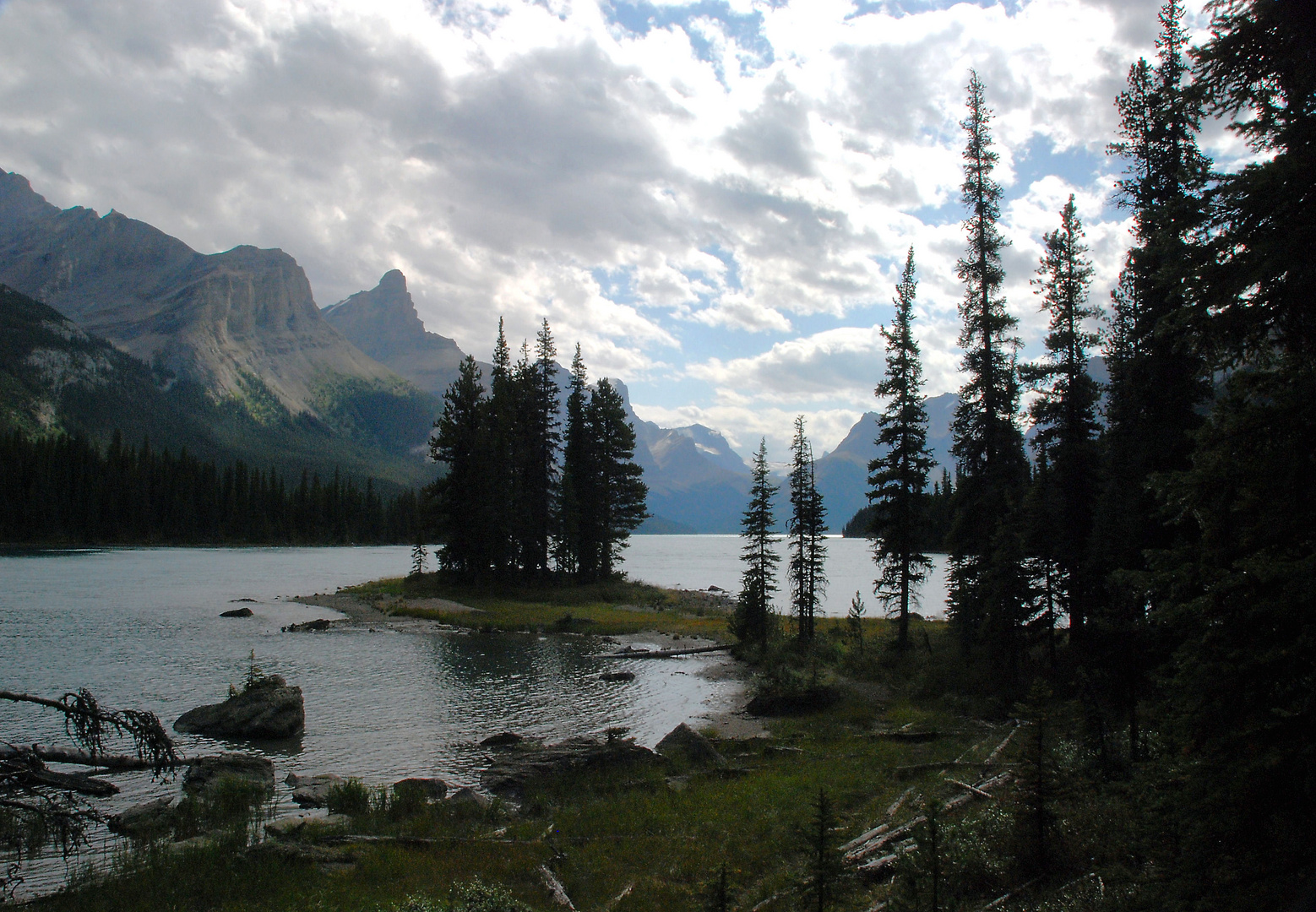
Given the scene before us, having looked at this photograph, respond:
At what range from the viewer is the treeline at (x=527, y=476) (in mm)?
54812

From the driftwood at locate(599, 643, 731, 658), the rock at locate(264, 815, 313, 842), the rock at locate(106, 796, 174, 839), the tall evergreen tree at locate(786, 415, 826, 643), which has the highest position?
the tall evergreen tree at locate(786, 415, 826, 643)

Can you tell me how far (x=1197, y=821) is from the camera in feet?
19.0

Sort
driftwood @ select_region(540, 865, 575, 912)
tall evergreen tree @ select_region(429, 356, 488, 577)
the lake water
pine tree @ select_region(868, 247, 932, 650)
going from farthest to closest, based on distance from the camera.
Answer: tall evergreen tree @ select_region(429, 356, 488, 577) < pine tree @ select_region(868, 247, 932, 650) < the lake water < driftwood @ select_region(540, 865, 575, 912)

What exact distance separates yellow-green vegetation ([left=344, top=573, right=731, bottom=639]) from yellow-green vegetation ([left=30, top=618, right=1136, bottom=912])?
25.3m

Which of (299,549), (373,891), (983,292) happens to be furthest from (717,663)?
(299,549)

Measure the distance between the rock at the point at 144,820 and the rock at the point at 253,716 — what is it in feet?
20.3

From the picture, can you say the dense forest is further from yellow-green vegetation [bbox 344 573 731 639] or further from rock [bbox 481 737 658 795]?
yellow-green vegetation [bbox 344 573 731 639]

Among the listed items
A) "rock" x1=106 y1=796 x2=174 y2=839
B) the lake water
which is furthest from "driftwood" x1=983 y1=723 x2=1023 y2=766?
"rock" x1=106 y1=796 x2=174 y2=839

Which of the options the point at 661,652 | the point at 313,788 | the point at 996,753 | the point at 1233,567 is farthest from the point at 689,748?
the point at 661,652

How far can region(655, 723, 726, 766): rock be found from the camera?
17.7 m

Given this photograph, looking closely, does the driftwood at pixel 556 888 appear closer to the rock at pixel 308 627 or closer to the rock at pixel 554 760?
the rock at pixel 554 760

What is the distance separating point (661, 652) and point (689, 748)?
18498 millimetres

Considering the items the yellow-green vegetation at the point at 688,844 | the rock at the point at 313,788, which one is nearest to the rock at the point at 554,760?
the yellow-green vegetation at the point at 688,844

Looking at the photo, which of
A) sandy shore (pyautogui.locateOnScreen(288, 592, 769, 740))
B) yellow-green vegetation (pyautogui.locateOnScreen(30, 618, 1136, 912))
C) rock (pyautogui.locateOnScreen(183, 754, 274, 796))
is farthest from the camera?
sandy shore (pyautogui.locateOnScreen(288, 592, 769, 740))
